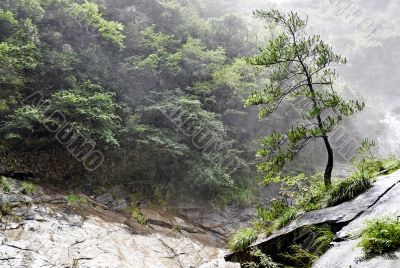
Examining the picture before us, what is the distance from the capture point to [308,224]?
6.57 metres

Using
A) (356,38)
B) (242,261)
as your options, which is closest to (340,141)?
(242,261)

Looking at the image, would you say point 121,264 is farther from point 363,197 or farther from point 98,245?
point 363,197

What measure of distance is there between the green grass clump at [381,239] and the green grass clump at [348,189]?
2.41m

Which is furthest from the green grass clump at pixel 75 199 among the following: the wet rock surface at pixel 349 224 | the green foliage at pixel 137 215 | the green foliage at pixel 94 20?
the green foliage at pixel 94 20

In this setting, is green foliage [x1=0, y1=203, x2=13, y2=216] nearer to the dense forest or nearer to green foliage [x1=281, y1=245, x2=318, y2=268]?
the dense forest

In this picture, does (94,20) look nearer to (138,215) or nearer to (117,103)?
(117,103)

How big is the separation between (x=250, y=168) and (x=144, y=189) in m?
6.00

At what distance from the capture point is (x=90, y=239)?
32.4ft

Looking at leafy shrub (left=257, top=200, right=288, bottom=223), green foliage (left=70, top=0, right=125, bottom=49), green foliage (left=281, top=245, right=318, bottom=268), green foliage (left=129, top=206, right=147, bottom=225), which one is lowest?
green foliage (left=129, top=206, right=147, bottom=225)

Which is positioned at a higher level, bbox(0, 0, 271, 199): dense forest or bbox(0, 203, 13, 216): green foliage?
bbox(0, 0, 271, 199): dense forest

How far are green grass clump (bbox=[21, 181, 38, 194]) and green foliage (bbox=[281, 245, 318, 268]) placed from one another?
9.02m

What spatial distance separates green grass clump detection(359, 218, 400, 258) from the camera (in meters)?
4.31

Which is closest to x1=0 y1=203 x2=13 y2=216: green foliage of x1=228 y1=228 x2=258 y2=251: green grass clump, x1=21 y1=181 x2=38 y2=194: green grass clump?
x1=21 y1=181 x2=38 y2=194: green grass clump

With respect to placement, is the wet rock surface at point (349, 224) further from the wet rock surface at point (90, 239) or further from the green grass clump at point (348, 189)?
the wet rock surface at point (90, 239)
